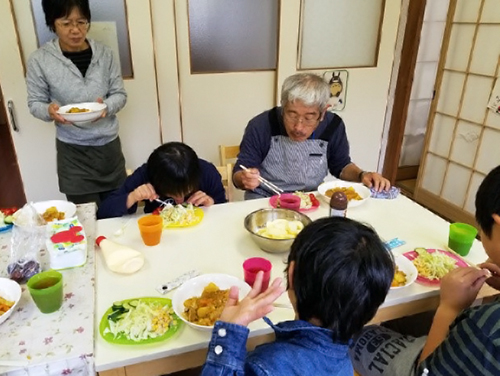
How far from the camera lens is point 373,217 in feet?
5.38

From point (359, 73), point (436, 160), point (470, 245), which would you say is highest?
point (359, 73)

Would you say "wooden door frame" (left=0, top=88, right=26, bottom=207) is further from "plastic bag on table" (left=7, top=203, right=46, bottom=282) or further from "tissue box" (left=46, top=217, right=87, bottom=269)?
"tissue box" (left=46, top=217, right=87, bottom=269)

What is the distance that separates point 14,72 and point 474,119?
320 cm

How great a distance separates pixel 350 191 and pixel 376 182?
15cm

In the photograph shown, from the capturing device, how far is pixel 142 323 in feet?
3.29

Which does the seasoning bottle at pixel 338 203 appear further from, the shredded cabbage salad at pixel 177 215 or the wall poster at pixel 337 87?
the wall poster at pixel 337 87

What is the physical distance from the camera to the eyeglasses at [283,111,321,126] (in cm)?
183

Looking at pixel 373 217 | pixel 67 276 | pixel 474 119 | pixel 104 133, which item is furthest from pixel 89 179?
pixel 474 119

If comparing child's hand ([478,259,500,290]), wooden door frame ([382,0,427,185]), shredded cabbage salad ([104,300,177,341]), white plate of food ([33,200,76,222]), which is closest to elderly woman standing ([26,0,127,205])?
white plate of food ([33,200,76,222])

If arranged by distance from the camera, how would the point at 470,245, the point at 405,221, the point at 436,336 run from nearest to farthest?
the point at 436,336 < the point at 470,245 < the point at 405,221

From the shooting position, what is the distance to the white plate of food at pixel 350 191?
171cm

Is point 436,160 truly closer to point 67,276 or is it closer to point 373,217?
point 373,217

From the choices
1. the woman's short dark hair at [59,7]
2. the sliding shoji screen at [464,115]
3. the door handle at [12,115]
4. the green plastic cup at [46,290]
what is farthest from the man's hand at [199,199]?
the sliding shoji screen at [464,115]

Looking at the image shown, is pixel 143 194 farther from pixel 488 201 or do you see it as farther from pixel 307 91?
pixel 488 201
